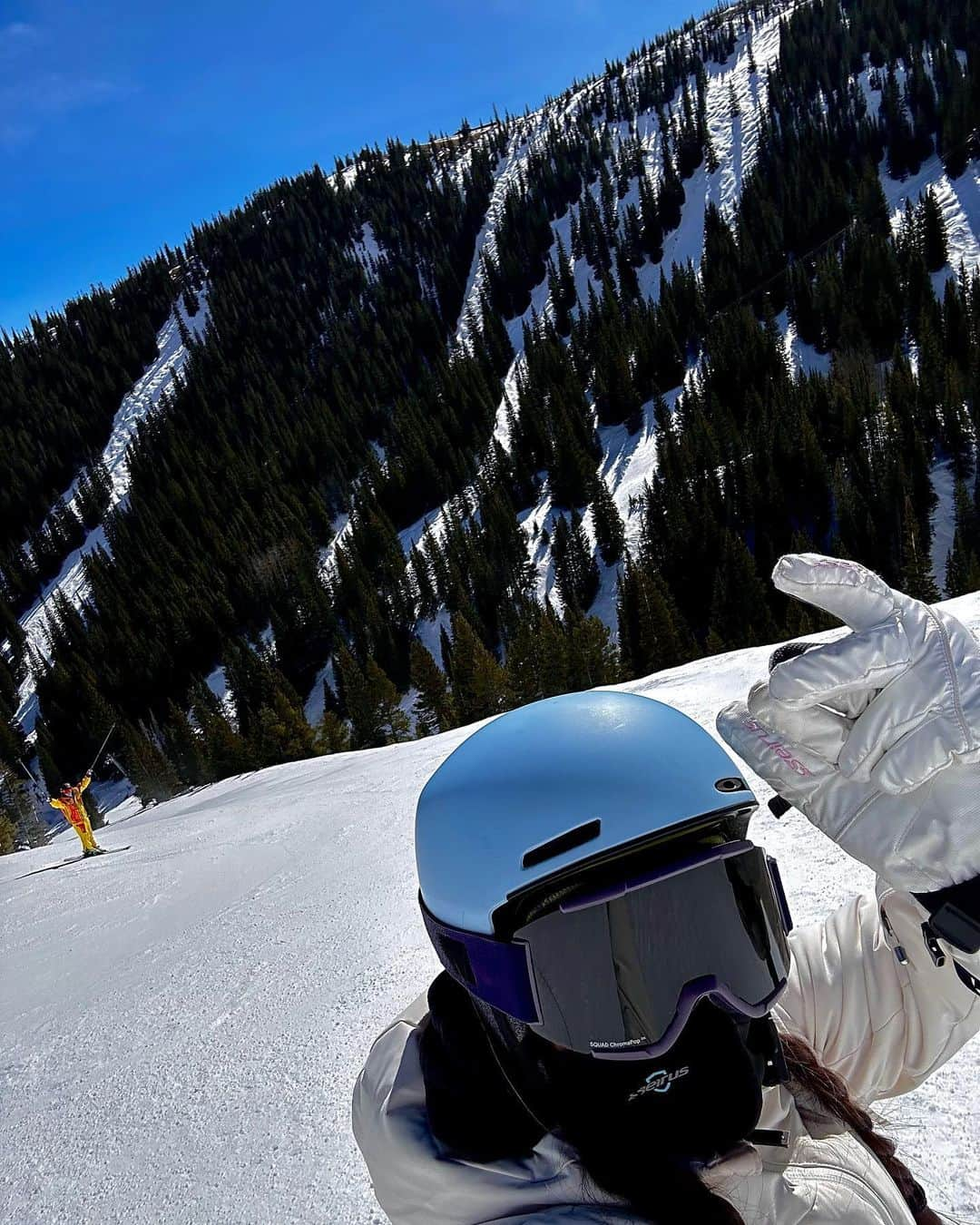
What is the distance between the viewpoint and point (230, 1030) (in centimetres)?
350

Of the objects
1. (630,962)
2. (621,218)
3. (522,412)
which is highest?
(621,218)

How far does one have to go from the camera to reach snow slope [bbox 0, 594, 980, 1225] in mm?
2455

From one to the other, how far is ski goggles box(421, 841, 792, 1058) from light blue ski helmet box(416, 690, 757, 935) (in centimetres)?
9

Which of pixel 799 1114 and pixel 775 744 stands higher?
pixel 775 744

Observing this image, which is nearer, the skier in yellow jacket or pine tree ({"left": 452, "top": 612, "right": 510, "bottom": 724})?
the skier in yellow jacket

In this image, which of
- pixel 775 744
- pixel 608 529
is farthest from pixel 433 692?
pixel 775 744

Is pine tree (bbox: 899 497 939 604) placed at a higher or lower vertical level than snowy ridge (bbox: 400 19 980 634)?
lower

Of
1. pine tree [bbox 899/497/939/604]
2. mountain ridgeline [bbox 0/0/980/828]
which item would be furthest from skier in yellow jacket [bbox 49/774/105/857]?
pine tree [bbox 899/497/939/604]

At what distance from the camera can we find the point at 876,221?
262 feet

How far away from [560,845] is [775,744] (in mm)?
681

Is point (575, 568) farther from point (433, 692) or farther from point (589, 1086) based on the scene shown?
point (589, 1086)

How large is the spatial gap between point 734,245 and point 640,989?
102 m

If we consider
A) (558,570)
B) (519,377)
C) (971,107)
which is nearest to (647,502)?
(558,570)

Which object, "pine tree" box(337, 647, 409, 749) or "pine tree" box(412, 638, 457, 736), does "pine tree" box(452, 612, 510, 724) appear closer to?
"pine tree" box(412, 638, 457, 736)
